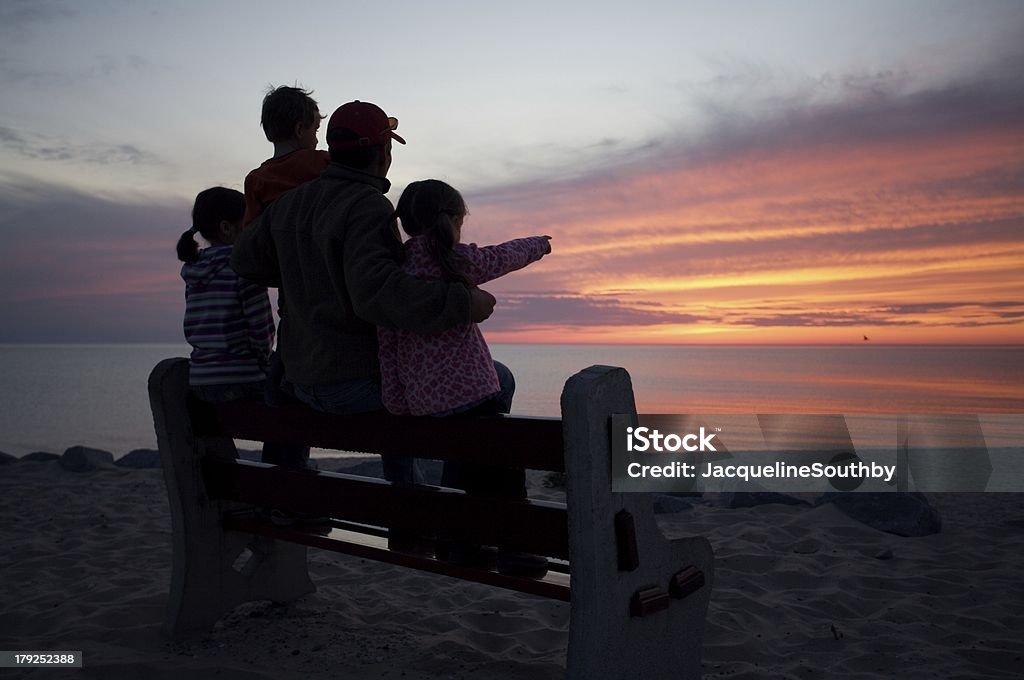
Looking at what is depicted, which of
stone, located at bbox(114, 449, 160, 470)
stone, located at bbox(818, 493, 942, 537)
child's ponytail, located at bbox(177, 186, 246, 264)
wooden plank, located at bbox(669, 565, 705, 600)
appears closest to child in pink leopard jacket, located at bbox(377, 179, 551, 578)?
wooden plank, located at bbox(669, 565, 705, 600)

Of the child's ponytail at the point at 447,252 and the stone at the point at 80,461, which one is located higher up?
the child's ponytail at the point at 447,252

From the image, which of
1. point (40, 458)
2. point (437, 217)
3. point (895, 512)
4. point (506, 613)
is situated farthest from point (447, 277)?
point (40, 458)

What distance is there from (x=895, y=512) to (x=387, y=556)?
16.4 feet

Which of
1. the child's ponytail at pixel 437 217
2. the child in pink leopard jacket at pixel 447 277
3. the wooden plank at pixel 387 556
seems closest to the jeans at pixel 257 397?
the wooden plank at pixel 387 556

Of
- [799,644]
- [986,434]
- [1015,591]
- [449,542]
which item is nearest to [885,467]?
[1015,591]

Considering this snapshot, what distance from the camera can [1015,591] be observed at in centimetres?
504

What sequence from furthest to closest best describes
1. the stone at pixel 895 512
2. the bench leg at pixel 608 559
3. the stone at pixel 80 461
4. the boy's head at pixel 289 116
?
the stone at pixel 80 461
the stone at pixel 895 512
the boy's head at pixel 289 116
the bench leg at pixel 608 559

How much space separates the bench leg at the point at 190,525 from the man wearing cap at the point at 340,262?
107cm

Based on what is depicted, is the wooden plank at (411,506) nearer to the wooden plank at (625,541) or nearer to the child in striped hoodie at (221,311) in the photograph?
the wooden plank at (625,541)

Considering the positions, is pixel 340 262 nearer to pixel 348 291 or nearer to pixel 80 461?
pixel 348 291

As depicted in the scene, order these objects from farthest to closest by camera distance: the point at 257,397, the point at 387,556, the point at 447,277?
the point at 257,397, the point at 387,556, the point at 447,277

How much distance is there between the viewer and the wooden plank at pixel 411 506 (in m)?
2.83

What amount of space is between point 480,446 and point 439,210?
0.87 m

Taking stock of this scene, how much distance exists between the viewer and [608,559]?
8.80ft
